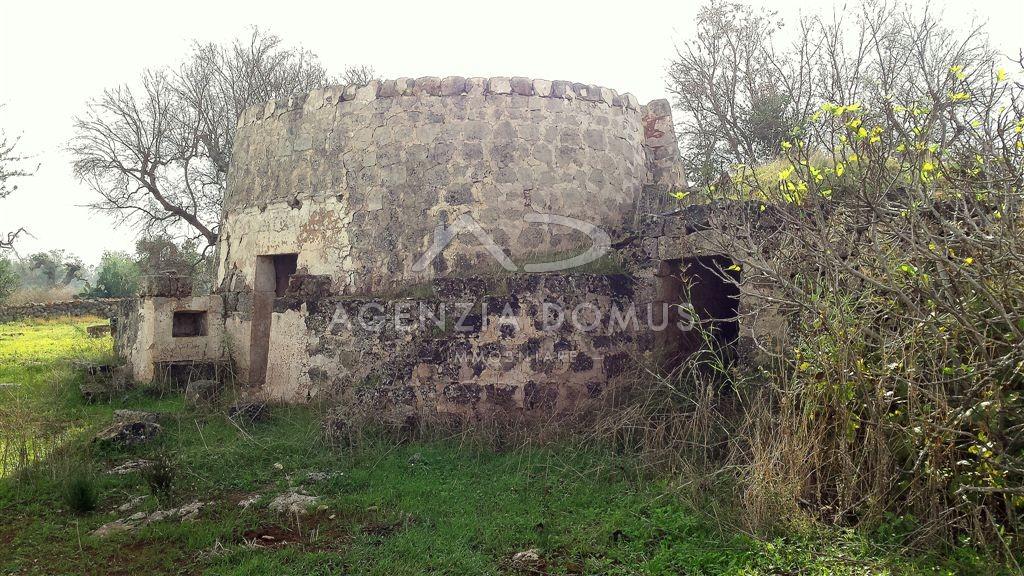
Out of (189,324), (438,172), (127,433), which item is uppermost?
(438,172)

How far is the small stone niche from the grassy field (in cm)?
215

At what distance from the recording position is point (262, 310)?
8570 millimetres

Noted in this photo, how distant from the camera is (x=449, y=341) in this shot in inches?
265

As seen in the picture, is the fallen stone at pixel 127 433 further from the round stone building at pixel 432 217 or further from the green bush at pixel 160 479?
the round stone building at pixel 432 217

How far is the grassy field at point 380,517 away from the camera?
3.84 metres

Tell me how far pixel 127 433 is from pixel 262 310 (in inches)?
99.6

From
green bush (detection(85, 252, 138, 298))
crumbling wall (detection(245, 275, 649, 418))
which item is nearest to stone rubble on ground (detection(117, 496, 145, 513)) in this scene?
crumbling wall (detection(245, 275, 649, 418))

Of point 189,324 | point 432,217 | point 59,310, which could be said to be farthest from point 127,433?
point 59,310

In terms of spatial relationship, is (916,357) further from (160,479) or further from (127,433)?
(127,433)

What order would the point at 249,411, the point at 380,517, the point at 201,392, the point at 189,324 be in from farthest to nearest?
1. the point at 189,324
2. the point at 201,392
3. the point at 249,411
4. the point at 380,517

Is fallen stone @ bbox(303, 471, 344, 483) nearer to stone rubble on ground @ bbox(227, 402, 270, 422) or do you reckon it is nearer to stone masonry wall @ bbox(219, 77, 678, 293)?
stone rubble on ground @ bbox(227, 402, 270, 422)

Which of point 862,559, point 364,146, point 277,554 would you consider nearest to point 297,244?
point 364,146

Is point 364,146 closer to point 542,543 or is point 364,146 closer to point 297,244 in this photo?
point 297,244

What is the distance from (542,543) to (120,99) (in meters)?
16.9
